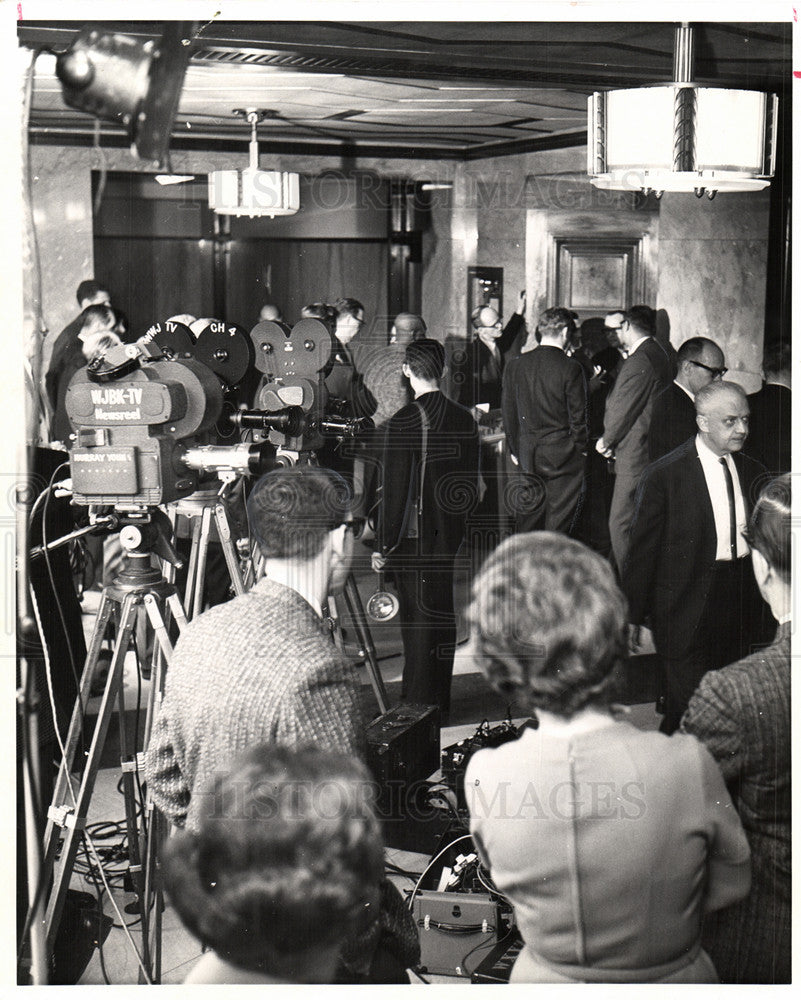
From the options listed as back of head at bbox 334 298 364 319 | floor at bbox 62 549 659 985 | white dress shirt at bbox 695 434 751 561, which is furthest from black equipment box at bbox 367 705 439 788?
back of head at bbox 334 298 364 319

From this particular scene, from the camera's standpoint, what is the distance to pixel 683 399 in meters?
4.21

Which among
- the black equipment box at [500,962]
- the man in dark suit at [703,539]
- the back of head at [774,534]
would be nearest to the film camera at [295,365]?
the man in dark suit at [703,539]

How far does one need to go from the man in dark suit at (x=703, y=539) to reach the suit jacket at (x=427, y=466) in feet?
2.77

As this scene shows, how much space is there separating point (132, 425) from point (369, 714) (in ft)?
6.96

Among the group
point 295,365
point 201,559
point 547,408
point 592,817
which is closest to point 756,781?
point 592,817

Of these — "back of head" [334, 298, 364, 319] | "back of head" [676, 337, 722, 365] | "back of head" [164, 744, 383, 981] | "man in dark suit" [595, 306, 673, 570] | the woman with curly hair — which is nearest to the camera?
"back of head" [164, 744, 383, 981]

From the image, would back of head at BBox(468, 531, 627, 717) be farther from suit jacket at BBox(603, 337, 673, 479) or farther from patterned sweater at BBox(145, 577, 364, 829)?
suit jacket at BBox(603, 337, 673, 479)

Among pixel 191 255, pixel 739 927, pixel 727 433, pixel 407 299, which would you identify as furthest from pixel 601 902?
pixel 407 299

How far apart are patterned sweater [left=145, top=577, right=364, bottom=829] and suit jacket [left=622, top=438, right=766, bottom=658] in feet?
5.79

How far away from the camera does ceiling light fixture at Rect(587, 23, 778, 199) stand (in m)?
2.51

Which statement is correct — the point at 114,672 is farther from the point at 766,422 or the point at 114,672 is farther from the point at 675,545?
the point at 766,422

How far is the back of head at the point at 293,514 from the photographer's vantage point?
77.3 inches

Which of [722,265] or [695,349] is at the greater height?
[722,265]
